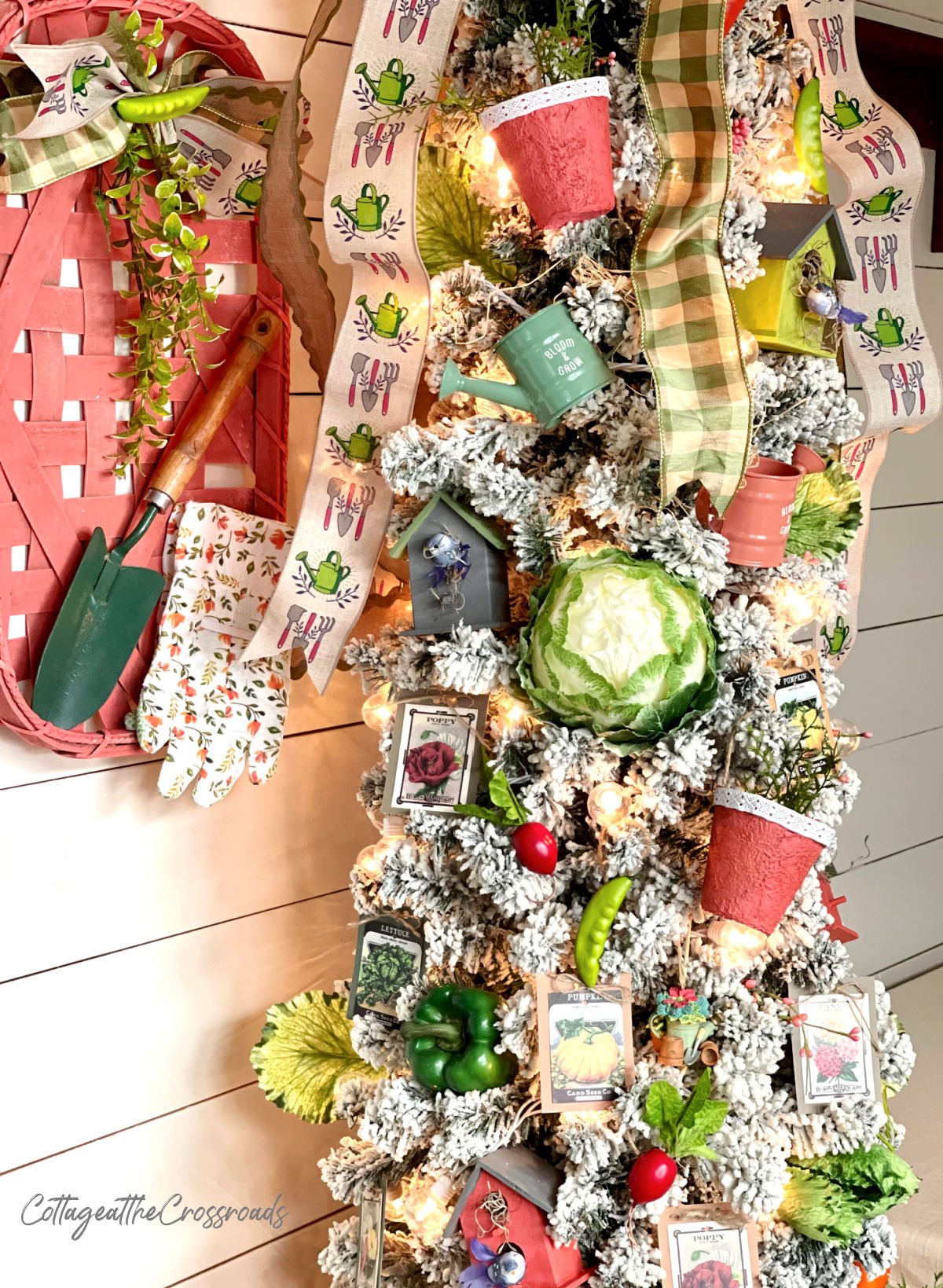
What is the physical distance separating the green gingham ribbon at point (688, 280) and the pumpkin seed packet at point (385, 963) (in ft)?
1.57

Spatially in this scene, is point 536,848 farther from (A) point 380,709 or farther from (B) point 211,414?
(B) point 211,414

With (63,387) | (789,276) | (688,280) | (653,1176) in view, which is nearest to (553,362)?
(688,280)

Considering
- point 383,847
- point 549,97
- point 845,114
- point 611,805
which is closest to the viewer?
point 549,97

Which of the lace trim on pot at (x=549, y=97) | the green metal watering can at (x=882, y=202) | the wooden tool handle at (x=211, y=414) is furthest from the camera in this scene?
the green metal watering can at (x=882, y=202)

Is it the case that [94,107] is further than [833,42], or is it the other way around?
[833,42]

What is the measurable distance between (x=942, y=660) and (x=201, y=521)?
1.42 metres

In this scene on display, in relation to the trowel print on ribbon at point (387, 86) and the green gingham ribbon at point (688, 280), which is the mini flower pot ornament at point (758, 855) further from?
the trowel print on ribbon at point (387, 86)

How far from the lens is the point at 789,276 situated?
98 centimetres

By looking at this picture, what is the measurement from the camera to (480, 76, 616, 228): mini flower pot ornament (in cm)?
87

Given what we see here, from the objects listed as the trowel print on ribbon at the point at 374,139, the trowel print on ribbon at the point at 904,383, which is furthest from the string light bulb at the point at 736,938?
the trowel print on ribbon at the point at 374,139

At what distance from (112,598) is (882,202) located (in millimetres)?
864

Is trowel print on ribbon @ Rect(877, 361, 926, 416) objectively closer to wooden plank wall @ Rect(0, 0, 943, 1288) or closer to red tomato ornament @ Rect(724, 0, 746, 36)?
red tomato ornament @ Rect(724, 0, 746, 36)

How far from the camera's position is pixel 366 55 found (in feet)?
3.18

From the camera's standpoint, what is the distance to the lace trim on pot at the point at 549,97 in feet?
2.86
